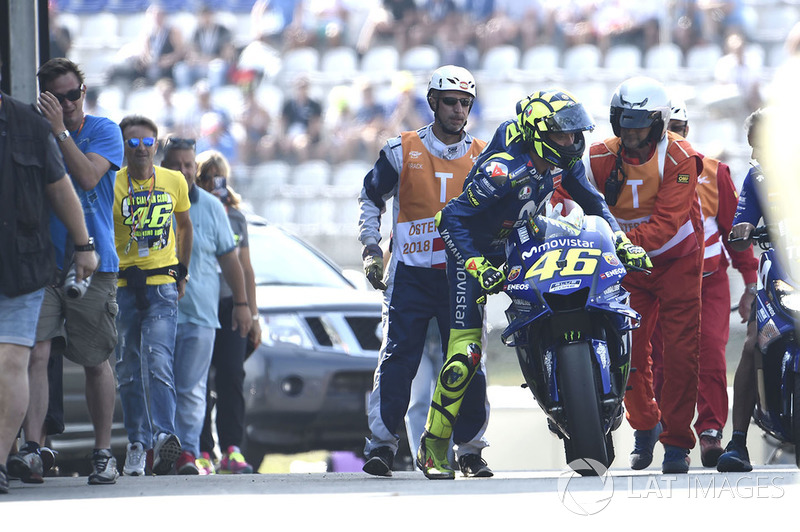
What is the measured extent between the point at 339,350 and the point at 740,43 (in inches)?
594

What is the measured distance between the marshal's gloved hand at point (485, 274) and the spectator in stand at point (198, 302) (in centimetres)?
295

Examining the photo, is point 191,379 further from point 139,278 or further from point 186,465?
point 139,278

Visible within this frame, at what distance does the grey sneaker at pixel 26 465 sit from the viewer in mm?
7613

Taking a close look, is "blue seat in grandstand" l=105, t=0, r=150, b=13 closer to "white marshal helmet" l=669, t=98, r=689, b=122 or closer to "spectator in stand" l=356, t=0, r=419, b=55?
"spectator in stand" l=356, t=0, r=419, b=55

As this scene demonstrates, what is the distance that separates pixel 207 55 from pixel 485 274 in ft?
67.1

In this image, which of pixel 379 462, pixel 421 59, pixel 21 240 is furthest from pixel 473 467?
pixel 421 59

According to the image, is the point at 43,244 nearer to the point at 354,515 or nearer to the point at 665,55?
the point at 354,515

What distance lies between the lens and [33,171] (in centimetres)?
692

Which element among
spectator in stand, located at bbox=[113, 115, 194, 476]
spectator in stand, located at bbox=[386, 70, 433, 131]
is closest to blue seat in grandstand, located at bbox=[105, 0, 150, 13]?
spectator in stand, located at bbox=[386, 70, 433, 131]

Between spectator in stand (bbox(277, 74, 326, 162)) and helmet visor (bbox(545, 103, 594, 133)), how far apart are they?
1754 centimetres

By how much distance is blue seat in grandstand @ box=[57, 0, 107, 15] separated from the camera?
29688 mm

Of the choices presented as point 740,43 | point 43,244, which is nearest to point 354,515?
point 43,244

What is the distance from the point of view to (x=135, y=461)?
29.1 feet

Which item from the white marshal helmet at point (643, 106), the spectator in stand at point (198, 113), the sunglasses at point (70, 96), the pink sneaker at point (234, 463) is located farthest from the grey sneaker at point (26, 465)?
the spectator in stand at point (198, 113)
